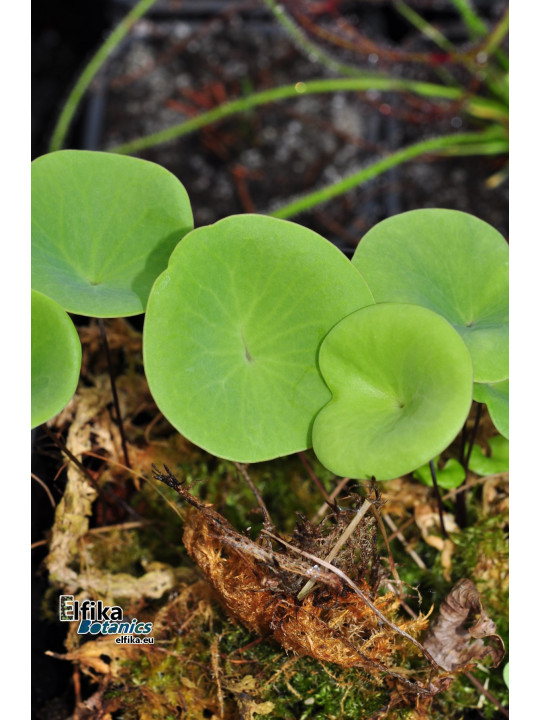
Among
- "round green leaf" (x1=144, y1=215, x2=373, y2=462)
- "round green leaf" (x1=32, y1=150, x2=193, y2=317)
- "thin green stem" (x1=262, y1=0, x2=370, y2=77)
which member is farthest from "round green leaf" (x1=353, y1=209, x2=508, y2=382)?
"thin green stem" (x1=262, y1=0, x2=370, y2=77)

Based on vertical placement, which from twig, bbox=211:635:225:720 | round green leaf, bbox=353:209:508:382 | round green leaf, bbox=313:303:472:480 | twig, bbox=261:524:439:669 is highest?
round green leaf, bbox=353:209:508:382

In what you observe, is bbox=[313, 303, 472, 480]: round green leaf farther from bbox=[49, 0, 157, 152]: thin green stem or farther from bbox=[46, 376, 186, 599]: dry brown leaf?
bbox=[49, 0, 157, 152]: thin green stem

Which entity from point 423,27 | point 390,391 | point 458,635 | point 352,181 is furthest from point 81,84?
point 458,635

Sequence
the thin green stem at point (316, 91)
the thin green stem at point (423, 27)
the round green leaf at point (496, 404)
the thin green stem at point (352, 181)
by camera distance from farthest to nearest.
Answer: the thin green stem at point (423, 27) → the thin green stem at point (316, 91) → the thin green stem at point (352, 181) → the round green leaf at point (496, 404)

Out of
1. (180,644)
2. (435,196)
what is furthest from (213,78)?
(180,644)

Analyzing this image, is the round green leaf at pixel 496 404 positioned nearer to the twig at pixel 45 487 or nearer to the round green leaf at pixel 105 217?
the round green leaf at pixel 105 217

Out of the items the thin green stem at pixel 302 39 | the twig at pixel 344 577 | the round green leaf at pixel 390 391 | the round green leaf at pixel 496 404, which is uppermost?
the thin green stem at pixel 302 39

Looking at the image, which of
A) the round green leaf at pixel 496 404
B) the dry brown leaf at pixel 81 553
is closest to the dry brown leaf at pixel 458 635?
the round green leaf at pixel 496 404

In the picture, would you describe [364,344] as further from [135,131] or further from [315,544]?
[135,131]
